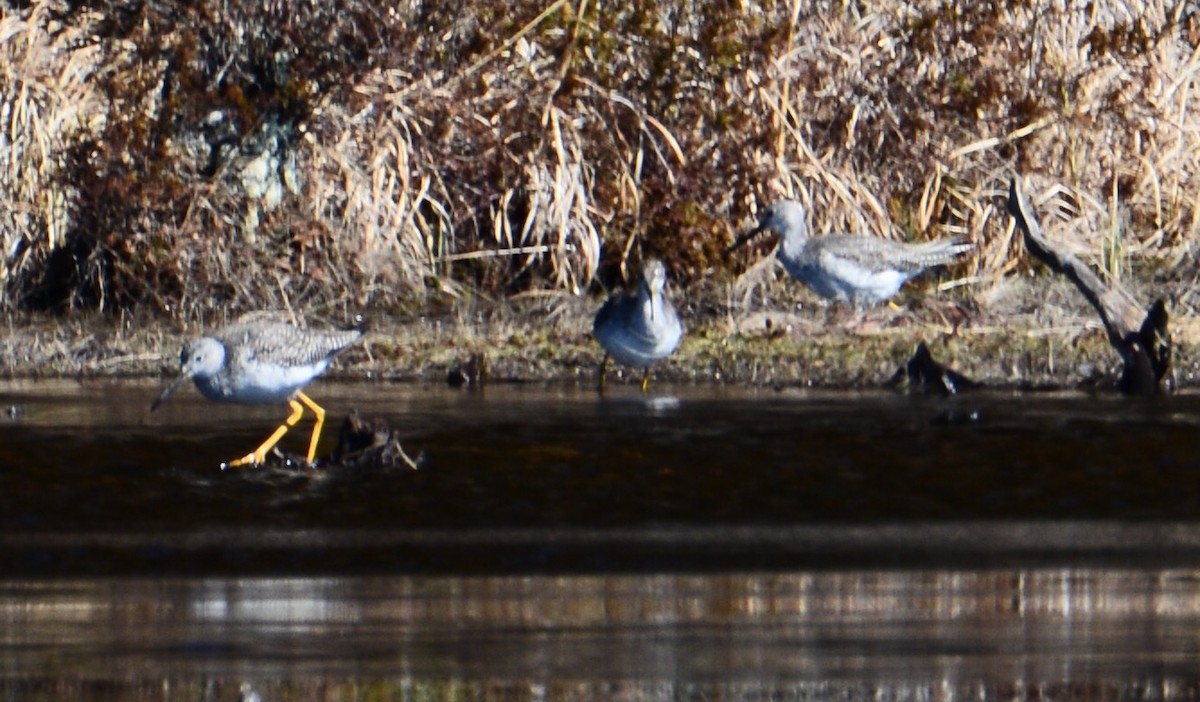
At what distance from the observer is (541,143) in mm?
16422

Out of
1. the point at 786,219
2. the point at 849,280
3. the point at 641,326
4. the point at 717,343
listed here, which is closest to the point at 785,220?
the point at 786,219

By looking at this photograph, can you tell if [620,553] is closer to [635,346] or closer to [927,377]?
[927,377]

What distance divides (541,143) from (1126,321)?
472cm

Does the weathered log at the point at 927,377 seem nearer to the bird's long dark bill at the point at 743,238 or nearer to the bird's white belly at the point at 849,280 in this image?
the bird's white belly at the point at 849,280

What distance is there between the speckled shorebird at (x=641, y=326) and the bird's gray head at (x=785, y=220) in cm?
209

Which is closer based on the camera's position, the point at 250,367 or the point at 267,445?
the point at 267,445

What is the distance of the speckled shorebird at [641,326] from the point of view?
13.3 meters

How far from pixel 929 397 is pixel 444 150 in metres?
4.94

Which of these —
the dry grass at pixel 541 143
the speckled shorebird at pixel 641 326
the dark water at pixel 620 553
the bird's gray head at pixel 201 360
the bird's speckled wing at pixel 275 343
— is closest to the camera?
the dark water at pixel 620 553

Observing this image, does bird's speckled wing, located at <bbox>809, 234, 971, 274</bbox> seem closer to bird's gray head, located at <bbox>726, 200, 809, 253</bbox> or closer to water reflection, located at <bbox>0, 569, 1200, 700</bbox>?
bird's gray head, located at <bbox>726, 200, 809, 253</bbox>

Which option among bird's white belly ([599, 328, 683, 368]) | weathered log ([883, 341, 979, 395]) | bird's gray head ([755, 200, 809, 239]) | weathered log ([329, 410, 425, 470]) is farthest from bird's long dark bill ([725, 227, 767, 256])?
weathered log ([329, 410, 425, 470])

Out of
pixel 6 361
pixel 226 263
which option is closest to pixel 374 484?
pixel 6 361

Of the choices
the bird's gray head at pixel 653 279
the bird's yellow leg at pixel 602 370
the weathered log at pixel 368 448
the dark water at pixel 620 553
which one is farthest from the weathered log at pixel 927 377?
the weathered log at pixel 368 448

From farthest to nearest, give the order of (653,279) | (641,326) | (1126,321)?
(653,279), (641,326), (1126,321)
